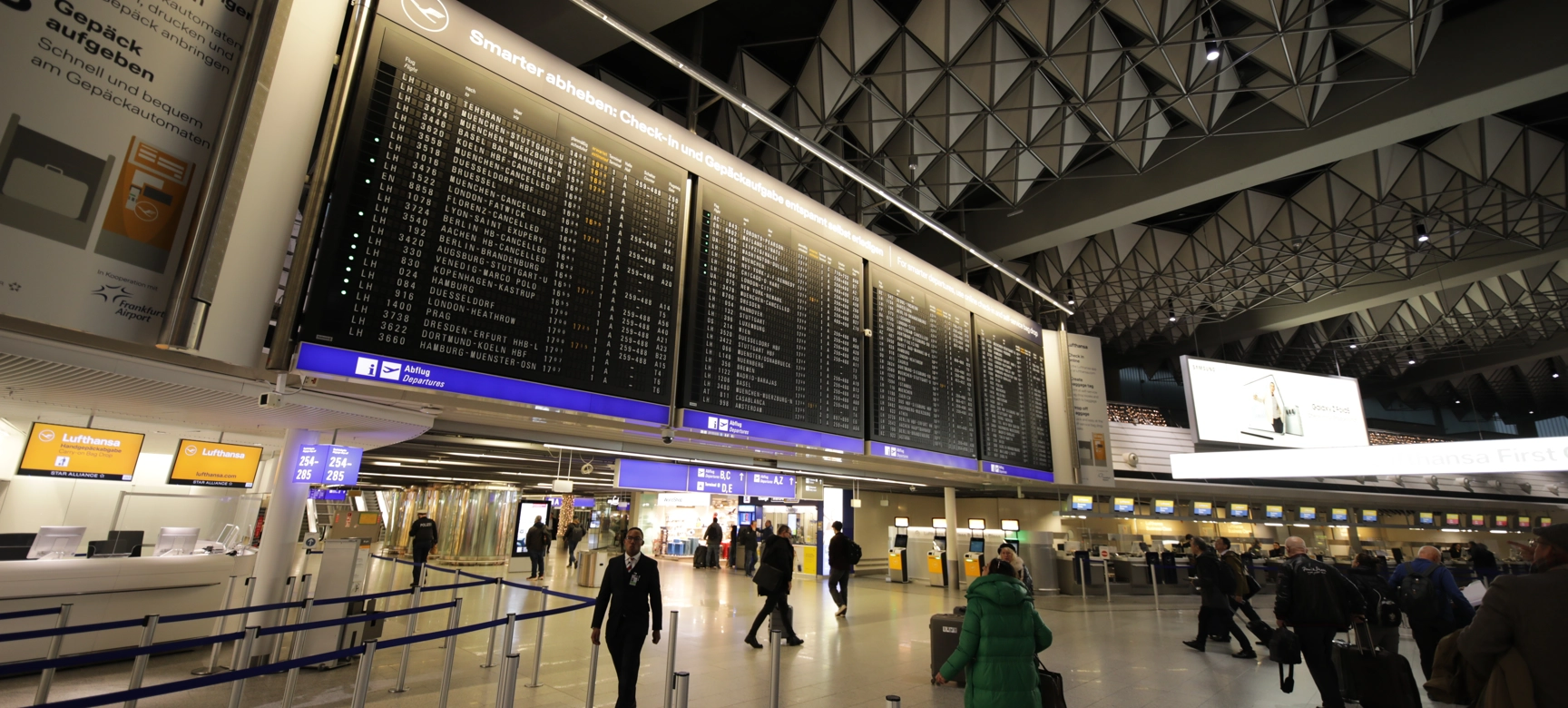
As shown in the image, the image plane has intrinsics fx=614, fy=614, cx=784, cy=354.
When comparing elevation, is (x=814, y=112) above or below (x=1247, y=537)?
above

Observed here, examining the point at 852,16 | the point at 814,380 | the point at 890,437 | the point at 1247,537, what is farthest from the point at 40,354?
the point at 1247,537

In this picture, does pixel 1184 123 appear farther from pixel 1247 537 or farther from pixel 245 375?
pixel 1247 537

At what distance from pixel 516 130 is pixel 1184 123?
11.9 metres

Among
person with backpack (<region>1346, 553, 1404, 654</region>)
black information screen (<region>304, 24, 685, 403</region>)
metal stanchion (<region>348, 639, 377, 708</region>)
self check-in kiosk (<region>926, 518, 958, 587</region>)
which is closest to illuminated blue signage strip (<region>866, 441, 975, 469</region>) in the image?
black information screen (<region>304, 24, 685, 403</region>)

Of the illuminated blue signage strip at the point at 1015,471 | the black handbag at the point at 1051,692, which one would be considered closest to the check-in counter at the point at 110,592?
the black handbag at the point at 1051,692

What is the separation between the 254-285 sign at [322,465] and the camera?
6258 mm

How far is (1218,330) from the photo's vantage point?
22312 mm

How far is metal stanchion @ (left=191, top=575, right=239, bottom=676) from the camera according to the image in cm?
574

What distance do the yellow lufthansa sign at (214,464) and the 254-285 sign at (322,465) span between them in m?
6.65

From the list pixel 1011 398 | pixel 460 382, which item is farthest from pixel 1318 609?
pixel 460 382

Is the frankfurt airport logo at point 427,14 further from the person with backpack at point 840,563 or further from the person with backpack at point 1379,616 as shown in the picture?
the person with backpack at point 1379,616

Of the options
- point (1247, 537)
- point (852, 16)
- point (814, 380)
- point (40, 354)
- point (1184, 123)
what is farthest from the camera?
point (1247, 537)

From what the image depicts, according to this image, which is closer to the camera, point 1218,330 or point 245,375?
point 245,375

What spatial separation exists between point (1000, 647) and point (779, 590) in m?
4.70
